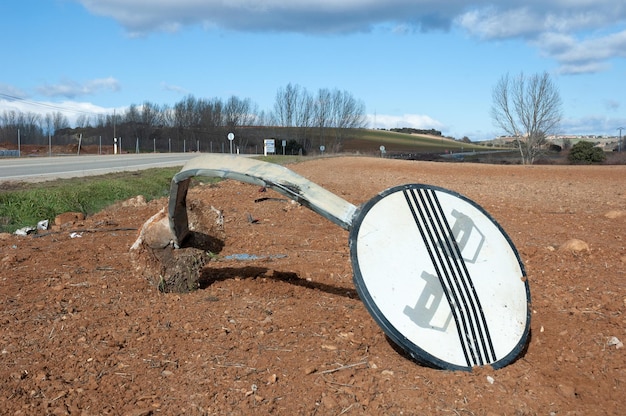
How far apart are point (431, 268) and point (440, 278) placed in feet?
0.28

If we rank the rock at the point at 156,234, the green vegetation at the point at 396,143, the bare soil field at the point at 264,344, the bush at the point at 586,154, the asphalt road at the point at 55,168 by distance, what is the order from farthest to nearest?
1. the green vegetation at the point at 396,143
2. the bush at the point at 586,154
3. the asphalt road at the point at 55,168
4. the rock at the point at 156,234
5. the bare soil field at the point at 264,344

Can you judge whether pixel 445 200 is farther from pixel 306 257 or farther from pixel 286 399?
pixel 306 257

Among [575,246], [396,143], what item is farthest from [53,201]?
[396,143]

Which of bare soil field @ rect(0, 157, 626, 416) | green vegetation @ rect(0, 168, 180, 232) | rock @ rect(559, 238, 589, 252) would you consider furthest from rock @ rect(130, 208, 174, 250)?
green vegetation @ rect(0, 168, 180, 232)

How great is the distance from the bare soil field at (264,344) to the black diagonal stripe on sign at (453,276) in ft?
0.67

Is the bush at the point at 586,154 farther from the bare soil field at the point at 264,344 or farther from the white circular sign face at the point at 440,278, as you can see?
the white circular sign face at the point at 440,278

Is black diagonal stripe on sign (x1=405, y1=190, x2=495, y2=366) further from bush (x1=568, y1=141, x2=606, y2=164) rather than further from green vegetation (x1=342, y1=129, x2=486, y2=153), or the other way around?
green vegetation (x1=342, y1=129, x2=486, y2=153)

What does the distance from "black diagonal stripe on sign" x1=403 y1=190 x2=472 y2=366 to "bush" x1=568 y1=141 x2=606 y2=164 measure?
4240cm

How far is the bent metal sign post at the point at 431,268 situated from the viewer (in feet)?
11.3

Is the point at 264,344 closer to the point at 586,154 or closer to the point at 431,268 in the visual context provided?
the point at 431,268

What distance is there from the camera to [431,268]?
12.3ft

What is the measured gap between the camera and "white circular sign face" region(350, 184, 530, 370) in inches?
135

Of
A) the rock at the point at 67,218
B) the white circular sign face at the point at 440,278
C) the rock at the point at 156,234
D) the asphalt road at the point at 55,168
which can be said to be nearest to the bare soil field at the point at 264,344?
the white circular sign face at the point at 440,278

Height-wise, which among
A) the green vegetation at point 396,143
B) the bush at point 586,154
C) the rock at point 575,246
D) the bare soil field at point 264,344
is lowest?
the bare soil field at point 264,344
